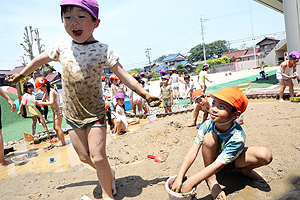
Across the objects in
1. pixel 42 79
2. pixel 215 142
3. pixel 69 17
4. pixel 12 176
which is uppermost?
pixel 69 17

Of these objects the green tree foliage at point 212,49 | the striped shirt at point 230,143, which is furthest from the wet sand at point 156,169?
the green tree foliage at point 212,49

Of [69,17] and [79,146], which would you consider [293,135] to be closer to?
[79,146]

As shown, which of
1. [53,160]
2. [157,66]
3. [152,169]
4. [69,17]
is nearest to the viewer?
[69,17]

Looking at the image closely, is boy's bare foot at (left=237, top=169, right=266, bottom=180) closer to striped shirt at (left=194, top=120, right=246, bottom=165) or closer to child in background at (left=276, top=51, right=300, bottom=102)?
striped shirt at (left=194, top=120, right=246, bottom=165)

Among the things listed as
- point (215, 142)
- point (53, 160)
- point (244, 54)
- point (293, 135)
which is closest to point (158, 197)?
point (215, 142)

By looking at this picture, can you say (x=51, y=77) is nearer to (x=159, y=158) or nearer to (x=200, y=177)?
(x=159, y=158)

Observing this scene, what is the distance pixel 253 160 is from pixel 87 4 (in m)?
Answer: 2.21

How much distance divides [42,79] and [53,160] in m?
1.86

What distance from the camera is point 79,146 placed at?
223 centimetres

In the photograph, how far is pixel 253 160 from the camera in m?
1.99

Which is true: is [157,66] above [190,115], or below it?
above

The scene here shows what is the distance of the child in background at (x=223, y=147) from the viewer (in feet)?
6.21

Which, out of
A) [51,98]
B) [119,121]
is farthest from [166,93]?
[51,98]

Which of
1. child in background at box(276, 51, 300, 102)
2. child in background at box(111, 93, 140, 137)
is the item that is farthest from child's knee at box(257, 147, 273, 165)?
child in background at box(276, 51, 300, 102)
